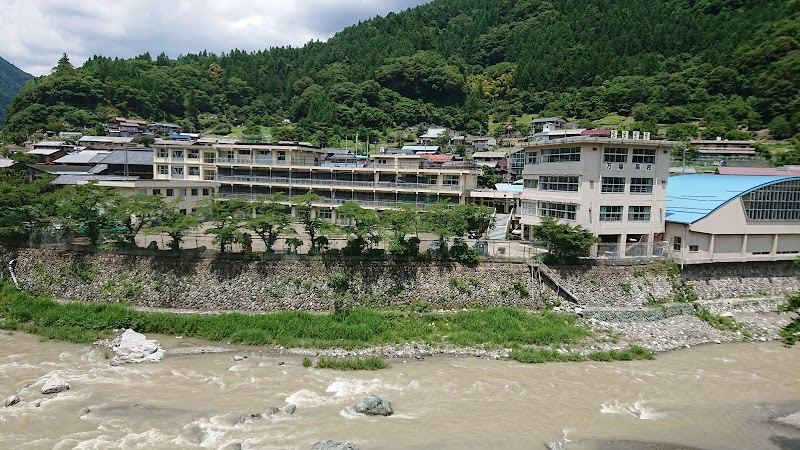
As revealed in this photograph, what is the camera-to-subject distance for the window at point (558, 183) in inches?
1030

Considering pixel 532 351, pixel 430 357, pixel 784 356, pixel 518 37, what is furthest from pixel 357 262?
pixel 518 37

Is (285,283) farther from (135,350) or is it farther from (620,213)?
(620,213)

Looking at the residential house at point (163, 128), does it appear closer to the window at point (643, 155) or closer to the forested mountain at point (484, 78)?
the forested mountain at point (484, 78)

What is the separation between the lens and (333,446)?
12383 mm

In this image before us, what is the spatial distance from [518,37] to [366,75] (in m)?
47.7

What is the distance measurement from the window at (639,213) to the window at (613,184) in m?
1.31

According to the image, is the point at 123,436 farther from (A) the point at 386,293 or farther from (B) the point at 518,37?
(B) the point at 518,37

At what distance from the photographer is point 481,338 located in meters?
20.1

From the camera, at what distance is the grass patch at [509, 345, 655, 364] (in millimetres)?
18797

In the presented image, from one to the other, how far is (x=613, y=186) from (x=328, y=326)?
16.7m

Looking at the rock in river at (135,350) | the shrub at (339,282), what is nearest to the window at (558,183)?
the shrub at (339,282)

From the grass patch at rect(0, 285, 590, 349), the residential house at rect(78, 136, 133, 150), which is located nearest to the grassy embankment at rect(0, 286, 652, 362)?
the grass patch at rect(0, 285, 590, 349)

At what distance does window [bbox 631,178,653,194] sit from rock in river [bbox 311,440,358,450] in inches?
818

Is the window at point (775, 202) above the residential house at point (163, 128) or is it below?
below
